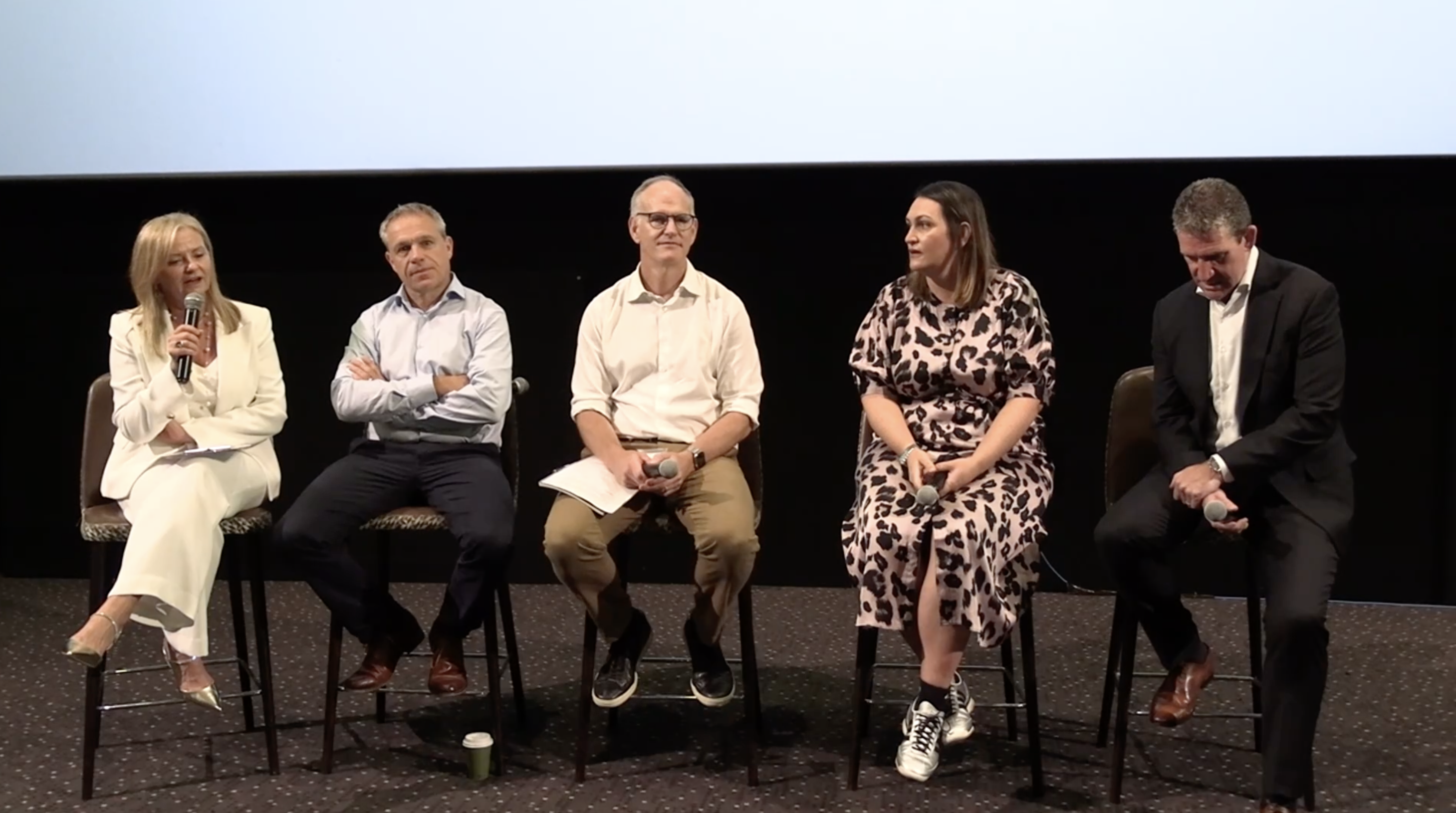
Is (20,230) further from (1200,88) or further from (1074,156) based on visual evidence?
(1200,88)

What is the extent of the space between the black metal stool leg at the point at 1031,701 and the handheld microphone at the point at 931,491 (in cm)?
28

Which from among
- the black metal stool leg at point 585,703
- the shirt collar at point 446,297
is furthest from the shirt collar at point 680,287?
the black metal stool leg at point 585,703

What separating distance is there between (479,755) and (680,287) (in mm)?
1157

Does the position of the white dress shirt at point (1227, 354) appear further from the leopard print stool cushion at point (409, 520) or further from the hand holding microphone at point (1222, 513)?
the leopard print stool cushion at point (409, 520)

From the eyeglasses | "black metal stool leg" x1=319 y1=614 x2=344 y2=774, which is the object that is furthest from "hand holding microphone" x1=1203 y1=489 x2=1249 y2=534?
"black metal stool leg" x1=319 y1=614 x2=344 y2=774

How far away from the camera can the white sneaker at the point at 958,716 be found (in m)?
2.88

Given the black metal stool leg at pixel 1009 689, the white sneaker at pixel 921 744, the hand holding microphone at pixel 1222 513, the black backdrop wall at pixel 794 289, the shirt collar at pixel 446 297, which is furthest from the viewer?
the black backdrop wall at pixel 794 289

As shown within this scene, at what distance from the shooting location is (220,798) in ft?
9.49

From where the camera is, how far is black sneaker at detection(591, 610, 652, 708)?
3.07 metres

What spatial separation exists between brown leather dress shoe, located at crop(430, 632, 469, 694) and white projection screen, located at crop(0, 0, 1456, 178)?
1.59 metres

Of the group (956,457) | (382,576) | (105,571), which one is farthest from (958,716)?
(105,571)

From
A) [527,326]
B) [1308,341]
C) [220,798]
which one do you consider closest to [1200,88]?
[1308,341]

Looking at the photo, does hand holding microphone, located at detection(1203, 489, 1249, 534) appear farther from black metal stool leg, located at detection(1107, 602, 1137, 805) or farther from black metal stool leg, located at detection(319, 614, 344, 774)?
black metal stool leg, located at detection(319, 614, 344, 774)

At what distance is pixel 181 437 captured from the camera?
3125 millimetres
